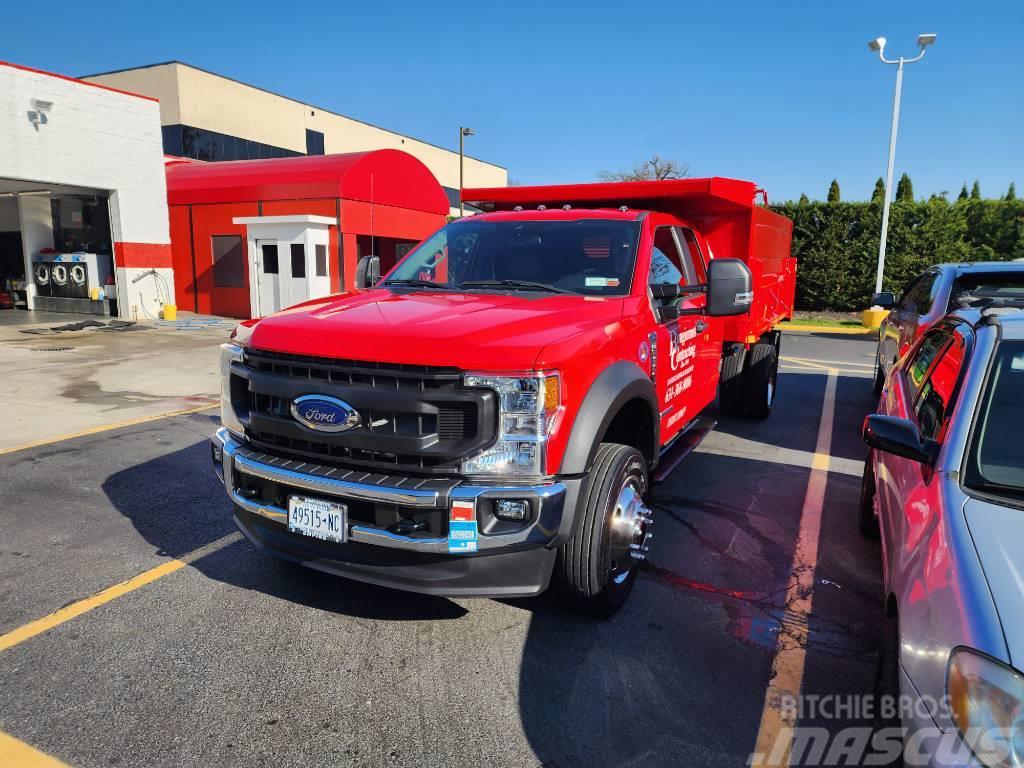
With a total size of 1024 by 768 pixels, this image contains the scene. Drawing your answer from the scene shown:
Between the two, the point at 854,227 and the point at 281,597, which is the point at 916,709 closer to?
the point at 281,597

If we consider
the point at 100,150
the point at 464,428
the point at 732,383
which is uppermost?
the point at 100,150

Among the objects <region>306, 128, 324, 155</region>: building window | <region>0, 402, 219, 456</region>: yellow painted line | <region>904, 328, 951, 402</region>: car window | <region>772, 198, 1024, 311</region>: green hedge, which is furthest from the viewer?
<region>306, 128, 324, 155</region>: building window

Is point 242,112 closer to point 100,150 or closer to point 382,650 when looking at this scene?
point 100,150

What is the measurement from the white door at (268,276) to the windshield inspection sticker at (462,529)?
1677 centimetres

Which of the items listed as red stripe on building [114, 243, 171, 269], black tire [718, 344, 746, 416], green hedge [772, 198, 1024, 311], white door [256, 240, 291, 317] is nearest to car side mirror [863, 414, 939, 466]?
black tire [718, 344, 746, 416]

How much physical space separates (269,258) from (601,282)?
1621 cm

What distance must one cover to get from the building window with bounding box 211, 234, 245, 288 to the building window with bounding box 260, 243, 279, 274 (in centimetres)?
149

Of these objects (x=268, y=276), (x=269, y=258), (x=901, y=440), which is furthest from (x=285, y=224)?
(x=901, y=440)

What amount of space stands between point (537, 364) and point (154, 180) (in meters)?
18.5

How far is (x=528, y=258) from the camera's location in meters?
4.42

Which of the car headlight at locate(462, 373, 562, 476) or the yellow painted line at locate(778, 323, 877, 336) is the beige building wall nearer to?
the yellow painted line at locate(778, 323, 877, 336)

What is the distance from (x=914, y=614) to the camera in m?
2.06

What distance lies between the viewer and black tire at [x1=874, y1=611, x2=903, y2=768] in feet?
6.92

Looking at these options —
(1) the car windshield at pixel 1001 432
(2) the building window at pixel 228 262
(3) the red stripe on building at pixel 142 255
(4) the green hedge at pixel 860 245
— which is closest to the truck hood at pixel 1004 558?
(1) the car windshield at pixel 1001 432
